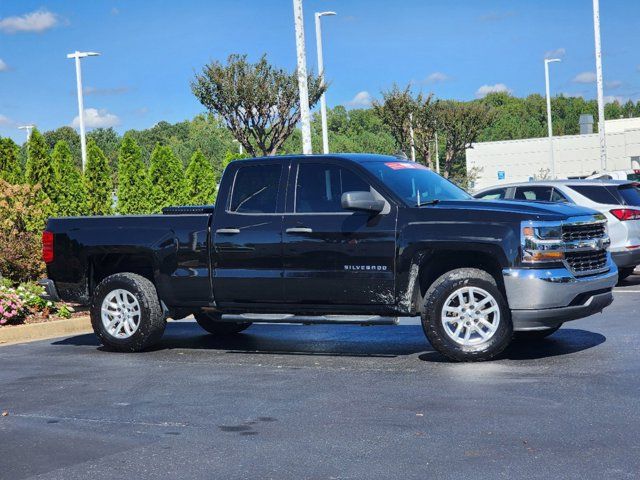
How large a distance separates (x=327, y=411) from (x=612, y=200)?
9817mm

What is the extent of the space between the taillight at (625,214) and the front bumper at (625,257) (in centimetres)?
50

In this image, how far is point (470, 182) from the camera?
221 feet

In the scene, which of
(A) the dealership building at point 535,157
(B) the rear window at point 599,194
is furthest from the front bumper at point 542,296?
(A) the dealership building at point 535,157

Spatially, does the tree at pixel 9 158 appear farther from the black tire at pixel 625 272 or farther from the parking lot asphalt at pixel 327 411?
the parking lot asphalt at pixel 327 411

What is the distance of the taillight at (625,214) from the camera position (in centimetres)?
1571

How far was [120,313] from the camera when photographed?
11.3 meters

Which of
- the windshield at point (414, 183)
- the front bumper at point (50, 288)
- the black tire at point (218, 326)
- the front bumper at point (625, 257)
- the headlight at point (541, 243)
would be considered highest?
the windshield at point (414, 183)

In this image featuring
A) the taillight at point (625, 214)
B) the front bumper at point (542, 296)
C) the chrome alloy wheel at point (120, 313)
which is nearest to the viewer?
the front bumper at point (542, 296)

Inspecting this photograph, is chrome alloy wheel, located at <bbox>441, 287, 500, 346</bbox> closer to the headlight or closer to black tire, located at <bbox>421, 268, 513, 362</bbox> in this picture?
black tire, located at <bbox>421, 268, 513, 362</bbox>

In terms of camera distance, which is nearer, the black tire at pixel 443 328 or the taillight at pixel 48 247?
the black tire at pixel 443 328

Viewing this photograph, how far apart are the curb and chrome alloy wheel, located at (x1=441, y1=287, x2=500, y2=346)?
20.0 feet

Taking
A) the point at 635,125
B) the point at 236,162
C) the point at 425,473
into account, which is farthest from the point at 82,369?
the point at 635,125

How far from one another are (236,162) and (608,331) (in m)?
4.64

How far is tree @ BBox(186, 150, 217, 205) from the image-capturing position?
3631cm
